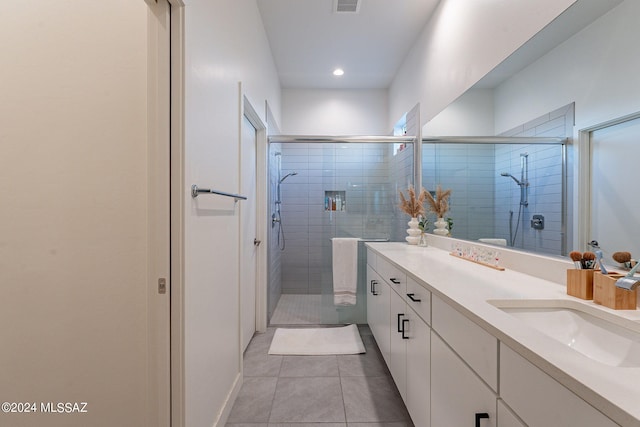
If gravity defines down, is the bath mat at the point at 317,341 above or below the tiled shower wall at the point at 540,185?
below

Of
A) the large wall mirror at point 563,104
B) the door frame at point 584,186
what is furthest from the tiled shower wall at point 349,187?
the door frame at point 584,186

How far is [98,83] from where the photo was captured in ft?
3.61

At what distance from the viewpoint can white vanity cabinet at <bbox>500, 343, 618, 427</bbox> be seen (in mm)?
479

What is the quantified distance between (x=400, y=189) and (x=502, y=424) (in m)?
2.43

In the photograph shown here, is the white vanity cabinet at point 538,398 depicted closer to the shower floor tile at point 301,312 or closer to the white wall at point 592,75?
the white wall at point 592,75

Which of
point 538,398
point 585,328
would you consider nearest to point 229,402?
point 538,398

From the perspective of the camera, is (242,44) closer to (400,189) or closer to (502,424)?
(400,189)

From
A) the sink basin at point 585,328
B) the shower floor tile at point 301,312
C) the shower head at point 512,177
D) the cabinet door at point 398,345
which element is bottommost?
the shower floor tile at point 301,312

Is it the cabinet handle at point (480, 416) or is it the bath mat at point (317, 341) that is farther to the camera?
the bath mat at point (317, 341)

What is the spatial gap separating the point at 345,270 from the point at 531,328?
228 centimetres

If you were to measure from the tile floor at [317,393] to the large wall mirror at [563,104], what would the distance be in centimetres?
121

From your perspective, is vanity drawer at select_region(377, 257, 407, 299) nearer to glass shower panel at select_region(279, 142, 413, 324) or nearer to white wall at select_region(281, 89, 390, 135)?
glass shower panel at select_region(279, 142, 413, 324)

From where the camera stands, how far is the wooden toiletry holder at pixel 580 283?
0.93 metres

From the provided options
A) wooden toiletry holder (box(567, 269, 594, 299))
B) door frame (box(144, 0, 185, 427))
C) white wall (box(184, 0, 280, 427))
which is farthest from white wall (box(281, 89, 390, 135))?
wooden toiletry holder (box(567, 269, 594, 299))
